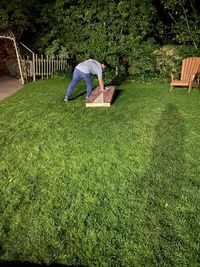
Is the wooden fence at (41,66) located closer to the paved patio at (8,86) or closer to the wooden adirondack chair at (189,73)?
the paved patio at (8,86)

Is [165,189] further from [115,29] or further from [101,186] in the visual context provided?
[115,29]

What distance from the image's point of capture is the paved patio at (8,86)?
1056 cm

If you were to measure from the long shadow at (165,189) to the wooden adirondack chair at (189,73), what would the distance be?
3206 millimetres

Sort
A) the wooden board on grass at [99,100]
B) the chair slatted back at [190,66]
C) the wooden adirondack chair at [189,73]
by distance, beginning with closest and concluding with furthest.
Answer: the wooden board on grass at [99,100], the wooden adirondack chair at [189,73], the chair slatted back at [190,66]

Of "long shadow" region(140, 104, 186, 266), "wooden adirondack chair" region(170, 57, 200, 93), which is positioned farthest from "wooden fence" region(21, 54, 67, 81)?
"long shadow" region(140, 104, 186, 266)

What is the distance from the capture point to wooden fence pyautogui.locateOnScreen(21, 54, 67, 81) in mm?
12391

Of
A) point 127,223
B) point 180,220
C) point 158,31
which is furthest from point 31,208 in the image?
point 158,31

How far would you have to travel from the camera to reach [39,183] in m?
4.70

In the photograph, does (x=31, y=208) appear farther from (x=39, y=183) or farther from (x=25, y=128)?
(x=25, y=128)

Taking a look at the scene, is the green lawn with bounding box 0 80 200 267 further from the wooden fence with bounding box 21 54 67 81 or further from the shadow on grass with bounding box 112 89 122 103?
the wooden fence with bounding box 21 54 67 81

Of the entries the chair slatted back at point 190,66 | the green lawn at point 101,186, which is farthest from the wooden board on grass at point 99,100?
Result: the chair slatted back at point 190,66

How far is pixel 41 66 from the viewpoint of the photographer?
12.6 meters

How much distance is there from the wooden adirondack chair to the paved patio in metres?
6.05

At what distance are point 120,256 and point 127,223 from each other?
21.6 inches
